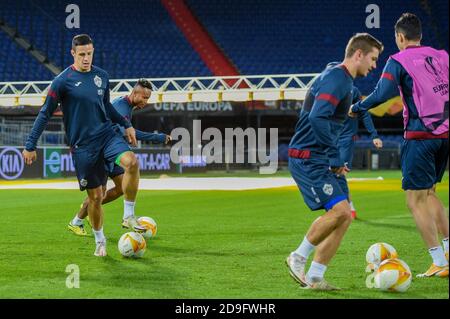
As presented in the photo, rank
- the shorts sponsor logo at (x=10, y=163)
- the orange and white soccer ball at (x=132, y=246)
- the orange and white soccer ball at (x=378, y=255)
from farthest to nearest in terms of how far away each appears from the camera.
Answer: the shorts sponsor logo at (x=10, y=163) < the orange and white soccer ball at (x=132, y=246) < the orange and white soccer ball at (x=378, y=255)

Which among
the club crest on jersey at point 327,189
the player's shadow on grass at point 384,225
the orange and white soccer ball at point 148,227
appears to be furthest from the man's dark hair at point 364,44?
the player's shadow on grass at point 384,225

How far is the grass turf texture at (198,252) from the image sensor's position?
605 centimetres

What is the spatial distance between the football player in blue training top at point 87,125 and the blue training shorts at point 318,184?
2.67 meters

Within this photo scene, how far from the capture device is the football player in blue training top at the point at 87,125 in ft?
26.3

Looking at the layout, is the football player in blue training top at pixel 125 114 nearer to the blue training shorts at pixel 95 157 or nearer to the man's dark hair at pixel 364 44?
the blue training shorts at pixel 95 157

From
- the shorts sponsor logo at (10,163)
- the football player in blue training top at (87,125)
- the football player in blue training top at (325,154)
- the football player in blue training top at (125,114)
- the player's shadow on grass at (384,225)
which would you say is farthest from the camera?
the shorts sponsor logo at (10,163)

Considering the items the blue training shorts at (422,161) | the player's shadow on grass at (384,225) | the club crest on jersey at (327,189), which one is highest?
the blue training shorts at (422,161)

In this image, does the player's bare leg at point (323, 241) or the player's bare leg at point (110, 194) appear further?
the player's bare leg at point (110, 194)

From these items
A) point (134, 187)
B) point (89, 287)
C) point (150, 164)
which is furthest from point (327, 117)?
point (150, 164)

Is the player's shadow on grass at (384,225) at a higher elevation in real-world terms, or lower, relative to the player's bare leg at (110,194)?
lower

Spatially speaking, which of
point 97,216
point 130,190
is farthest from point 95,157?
point 130,190

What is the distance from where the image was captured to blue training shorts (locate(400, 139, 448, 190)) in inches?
265

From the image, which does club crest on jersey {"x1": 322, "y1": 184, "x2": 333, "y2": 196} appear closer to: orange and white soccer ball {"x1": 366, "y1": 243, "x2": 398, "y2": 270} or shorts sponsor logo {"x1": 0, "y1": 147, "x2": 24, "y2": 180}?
orange and white soccer ball {"x1": 366, "y1": 243, "x2": 398, "y2": 270}

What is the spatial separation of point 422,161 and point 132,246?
2961 mm
